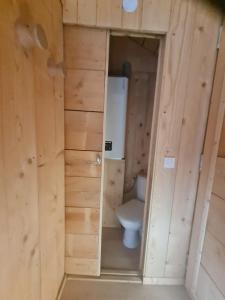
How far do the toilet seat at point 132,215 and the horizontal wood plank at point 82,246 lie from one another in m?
0.45

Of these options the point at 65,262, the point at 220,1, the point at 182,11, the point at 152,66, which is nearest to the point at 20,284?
the point at 65,262

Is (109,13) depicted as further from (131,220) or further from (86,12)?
(131,220)

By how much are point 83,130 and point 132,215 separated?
3.71 ft

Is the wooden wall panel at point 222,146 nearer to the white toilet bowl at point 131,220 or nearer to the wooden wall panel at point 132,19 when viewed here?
the wooden wall panel at point 132,19

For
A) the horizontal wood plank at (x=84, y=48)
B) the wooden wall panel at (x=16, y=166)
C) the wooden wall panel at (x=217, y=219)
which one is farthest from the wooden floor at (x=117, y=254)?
the horizontal wood plank at (x=84, y=48)

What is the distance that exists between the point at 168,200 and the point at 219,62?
1.10 m

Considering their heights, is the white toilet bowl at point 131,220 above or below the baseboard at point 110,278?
above

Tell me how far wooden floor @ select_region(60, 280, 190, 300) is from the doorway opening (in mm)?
263

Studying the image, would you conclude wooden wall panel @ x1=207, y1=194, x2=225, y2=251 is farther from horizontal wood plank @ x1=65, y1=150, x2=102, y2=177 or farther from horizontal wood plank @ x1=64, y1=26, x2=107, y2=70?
horizontal wood plank @ x1=64, y1=26, x2=107, y2=70

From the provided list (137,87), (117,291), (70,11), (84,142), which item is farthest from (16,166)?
(137,87)

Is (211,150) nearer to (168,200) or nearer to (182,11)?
(168,200)

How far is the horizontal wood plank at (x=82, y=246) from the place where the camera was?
5.74 feet

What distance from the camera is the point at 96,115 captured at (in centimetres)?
156

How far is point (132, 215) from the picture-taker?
2.16 m
